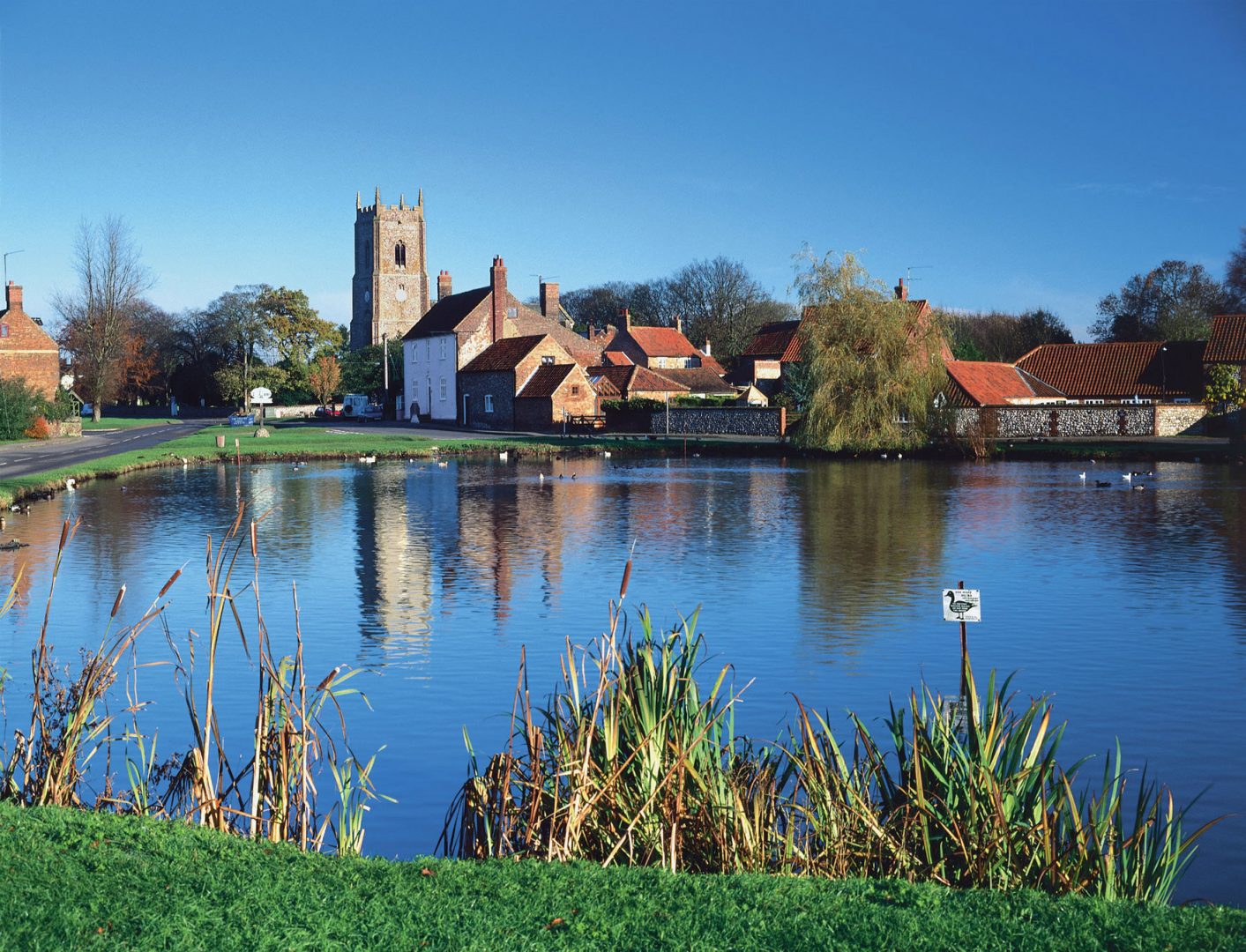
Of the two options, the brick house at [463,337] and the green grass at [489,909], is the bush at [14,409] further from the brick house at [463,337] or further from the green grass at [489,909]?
the green grass at [489,909]

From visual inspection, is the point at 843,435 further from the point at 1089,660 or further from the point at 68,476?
the point at 1089,660

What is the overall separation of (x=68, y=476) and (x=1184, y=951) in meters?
35.6

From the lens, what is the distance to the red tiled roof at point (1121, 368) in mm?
67750

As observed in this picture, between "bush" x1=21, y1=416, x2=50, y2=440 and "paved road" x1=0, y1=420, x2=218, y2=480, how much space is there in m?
0.82

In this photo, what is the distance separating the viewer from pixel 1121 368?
7000cm

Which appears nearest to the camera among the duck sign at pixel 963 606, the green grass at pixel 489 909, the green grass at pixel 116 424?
the green grass at pixel 489 909

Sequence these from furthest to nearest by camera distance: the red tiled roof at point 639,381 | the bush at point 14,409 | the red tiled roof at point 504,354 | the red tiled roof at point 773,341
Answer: the red tiled roof at point 773,341 → the red tiled roof at point 639,381 → the red tiled roof at point 504,354 → the bush at point 14,409

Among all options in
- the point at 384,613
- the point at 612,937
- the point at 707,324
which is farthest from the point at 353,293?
the point at 612,937

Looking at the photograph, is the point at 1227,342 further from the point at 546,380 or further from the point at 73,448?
the point at 73,448

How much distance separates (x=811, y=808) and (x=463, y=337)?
70.6 metres

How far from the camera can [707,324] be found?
113 metres

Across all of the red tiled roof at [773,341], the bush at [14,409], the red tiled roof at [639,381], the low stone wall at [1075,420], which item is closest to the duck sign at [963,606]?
the low stone wall at [1075,420]

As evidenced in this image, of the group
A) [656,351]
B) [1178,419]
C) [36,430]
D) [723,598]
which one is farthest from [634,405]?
[723,598]

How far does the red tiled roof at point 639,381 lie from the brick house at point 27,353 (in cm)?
3244
